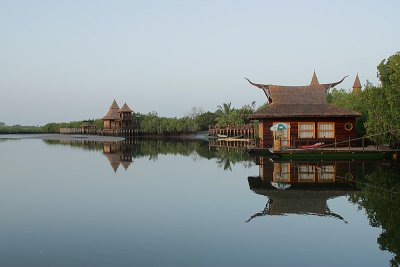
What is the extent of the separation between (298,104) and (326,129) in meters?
2.85

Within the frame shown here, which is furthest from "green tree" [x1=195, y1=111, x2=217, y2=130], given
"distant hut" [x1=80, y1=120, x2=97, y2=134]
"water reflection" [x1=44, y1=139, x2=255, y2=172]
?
"water reflection" [x1=44, y1=139, x2=255, y2=172]

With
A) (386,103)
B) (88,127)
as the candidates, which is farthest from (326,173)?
(88,127)

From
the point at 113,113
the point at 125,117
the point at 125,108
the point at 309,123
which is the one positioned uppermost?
the point at 125,108

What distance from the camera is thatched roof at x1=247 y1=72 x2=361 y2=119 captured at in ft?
99.1

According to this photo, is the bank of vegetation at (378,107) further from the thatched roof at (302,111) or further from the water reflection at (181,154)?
the water reflection at (181,154)

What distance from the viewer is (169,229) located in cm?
1063

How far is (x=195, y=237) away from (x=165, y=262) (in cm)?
180

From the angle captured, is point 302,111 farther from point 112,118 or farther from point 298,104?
point 112,118

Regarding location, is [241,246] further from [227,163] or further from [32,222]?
[227,163]

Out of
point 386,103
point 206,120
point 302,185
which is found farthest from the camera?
point 206,120

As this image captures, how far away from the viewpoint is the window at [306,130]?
101 ft

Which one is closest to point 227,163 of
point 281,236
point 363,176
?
point 363,176

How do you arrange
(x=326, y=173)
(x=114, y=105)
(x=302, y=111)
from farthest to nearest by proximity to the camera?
1. (x=114, y=105)
2. (x=302, y=111)
3. (x=326, y=173)

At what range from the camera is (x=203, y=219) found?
1168 centimetres
